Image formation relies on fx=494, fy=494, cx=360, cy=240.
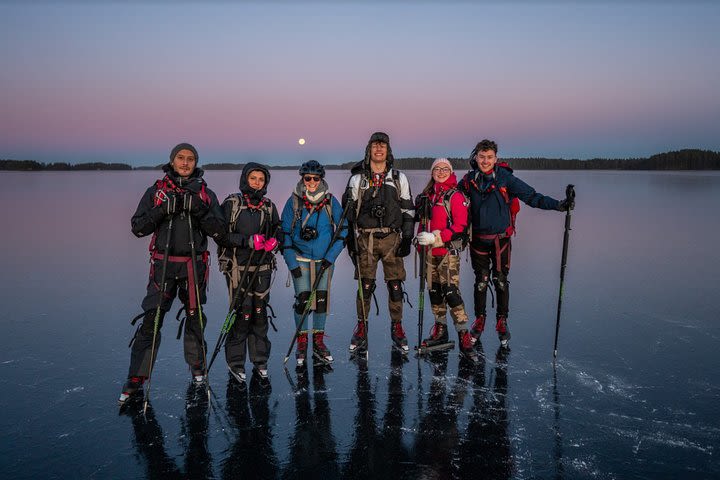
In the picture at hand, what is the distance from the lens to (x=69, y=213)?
2006 centimetres

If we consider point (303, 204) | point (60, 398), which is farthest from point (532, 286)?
point (60, 398)

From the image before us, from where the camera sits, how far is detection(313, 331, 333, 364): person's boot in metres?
5.48

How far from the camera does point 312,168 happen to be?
17.4 feet

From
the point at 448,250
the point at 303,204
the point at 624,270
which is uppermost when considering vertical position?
the point at 303,204

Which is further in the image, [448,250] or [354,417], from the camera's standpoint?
[448,250]

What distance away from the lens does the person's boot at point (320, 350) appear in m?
5.48

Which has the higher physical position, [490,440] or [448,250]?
[448,250]

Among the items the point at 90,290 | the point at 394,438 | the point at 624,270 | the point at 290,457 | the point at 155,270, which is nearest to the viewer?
the point at 290,457

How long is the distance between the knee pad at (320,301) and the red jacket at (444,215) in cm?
139

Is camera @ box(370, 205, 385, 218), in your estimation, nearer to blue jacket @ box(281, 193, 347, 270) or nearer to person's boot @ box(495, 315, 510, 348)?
blue jacket @ box(281, 193, 347, 270)

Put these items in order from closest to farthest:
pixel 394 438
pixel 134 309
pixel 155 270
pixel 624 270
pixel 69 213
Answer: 1. pixel 394 438
2. pixel 155 270
3. pixel 134 309
4. pixel 624 270
5. pixel 69 213

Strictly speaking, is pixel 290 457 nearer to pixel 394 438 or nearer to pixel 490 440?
pixel 394 438

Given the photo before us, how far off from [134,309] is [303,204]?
11.4ft

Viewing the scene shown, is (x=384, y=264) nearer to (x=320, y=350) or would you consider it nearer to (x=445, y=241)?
(x=445, y=241)
